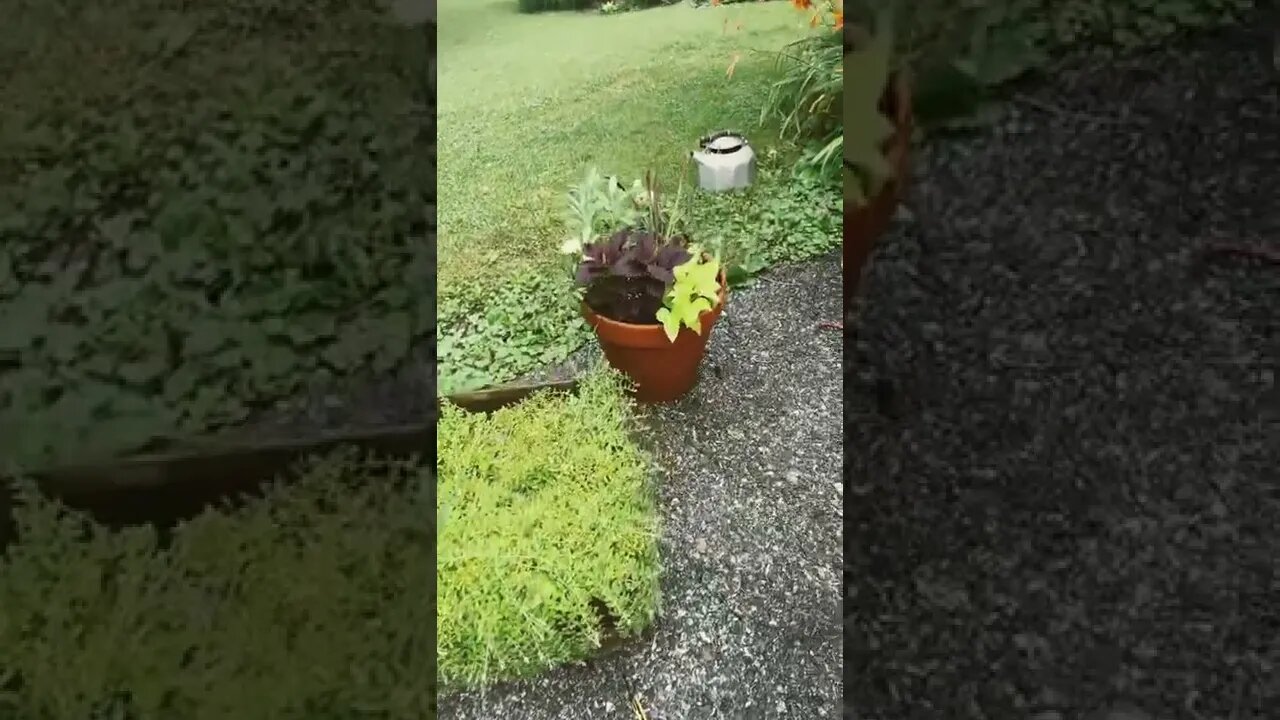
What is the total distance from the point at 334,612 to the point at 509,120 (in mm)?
806

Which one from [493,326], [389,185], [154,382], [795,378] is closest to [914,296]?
[795,378]

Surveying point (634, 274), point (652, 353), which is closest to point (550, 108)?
point (634, 274)

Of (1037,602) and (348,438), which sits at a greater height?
(348,438)

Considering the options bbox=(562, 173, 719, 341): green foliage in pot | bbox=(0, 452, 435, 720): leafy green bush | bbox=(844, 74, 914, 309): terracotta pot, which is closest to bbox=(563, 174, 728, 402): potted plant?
bbox=(562, 173, 719, 341): green foliage in pot

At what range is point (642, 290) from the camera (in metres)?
1.86

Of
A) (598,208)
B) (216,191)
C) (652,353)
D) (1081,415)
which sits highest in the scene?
(216,191)

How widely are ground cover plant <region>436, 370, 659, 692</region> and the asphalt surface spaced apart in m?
0.04

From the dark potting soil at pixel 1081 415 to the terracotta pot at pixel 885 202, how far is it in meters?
0.03

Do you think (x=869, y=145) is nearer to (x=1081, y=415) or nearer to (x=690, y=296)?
(x=690, y=296)

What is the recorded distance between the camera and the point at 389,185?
1.75 metres

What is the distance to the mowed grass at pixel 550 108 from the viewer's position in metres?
1.74

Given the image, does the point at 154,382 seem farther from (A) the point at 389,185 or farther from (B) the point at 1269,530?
(B) the point at 1269,530

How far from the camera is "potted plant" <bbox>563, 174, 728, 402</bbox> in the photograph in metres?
1.80

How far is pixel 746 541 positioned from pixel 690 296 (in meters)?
0.42
